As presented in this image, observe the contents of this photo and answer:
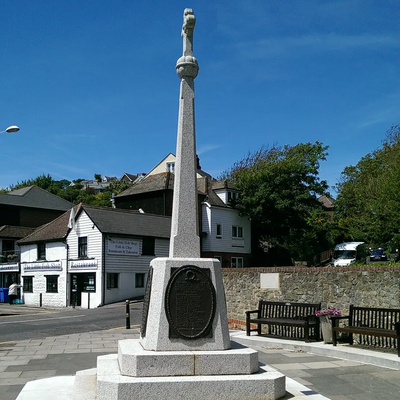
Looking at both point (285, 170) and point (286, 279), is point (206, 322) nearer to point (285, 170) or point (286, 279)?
point (286, 279)

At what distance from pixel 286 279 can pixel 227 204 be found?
28.4m

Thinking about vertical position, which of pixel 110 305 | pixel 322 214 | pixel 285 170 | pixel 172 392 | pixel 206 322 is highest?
pixel 285 170

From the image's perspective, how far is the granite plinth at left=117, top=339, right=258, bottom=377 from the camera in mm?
6406

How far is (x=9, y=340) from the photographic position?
598 inches

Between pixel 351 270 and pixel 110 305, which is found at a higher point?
pixel 351 270

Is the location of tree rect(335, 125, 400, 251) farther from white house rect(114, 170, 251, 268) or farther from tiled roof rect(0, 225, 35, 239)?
tiled roof rect(0, 225, 35, 239)

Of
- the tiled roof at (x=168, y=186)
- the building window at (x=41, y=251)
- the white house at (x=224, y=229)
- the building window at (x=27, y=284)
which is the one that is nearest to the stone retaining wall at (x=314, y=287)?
the white house at (x=224, y=229)

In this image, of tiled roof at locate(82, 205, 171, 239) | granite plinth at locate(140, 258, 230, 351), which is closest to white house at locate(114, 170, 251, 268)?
tiled roof at locate(82, 205, 171, 239)

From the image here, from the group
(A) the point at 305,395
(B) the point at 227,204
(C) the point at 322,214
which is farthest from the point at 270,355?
(C) the point at 322,214

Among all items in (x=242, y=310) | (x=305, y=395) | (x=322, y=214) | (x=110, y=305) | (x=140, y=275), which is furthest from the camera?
(x=322, y=214)

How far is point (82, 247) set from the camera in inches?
1346

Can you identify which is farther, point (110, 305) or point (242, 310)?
point (110, 305)

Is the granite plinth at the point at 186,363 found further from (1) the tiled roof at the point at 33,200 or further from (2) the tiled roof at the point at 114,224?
(1) the tiled roof at the point at 33,200

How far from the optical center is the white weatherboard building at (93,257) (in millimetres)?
32500
